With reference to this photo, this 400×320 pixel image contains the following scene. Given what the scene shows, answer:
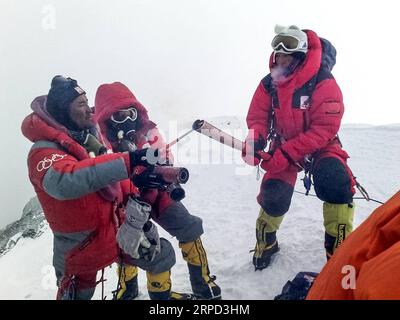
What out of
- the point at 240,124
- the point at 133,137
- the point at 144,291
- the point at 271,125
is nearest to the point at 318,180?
the point at 271,125

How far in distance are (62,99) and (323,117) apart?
111 inches

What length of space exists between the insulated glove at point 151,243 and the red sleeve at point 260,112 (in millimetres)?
1920

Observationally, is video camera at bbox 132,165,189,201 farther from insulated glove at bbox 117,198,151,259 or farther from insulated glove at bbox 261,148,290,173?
insulated glove at bbox 261,148,290,173

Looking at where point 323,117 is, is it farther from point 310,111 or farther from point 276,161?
point 276,161

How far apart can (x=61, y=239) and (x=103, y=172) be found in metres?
1.00

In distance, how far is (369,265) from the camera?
3.88ft

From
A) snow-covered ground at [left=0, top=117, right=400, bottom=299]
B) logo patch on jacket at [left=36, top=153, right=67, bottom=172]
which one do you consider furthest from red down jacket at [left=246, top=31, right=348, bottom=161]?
logo patch on jacket at [left=36, top=153, right=67, bottom=172]

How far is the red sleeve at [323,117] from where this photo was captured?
173 inches

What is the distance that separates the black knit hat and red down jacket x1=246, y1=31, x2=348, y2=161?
237 centimetres

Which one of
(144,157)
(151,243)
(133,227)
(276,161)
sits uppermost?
(144,157)

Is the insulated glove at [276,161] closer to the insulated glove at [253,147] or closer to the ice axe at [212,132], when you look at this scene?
the insulated glove at [253,147]

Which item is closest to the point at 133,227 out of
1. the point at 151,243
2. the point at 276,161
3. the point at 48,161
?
the point at 151,243

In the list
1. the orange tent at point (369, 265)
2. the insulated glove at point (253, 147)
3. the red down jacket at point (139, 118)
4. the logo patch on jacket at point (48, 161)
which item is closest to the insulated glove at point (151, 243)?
the red down jacket at point (139, 118)
